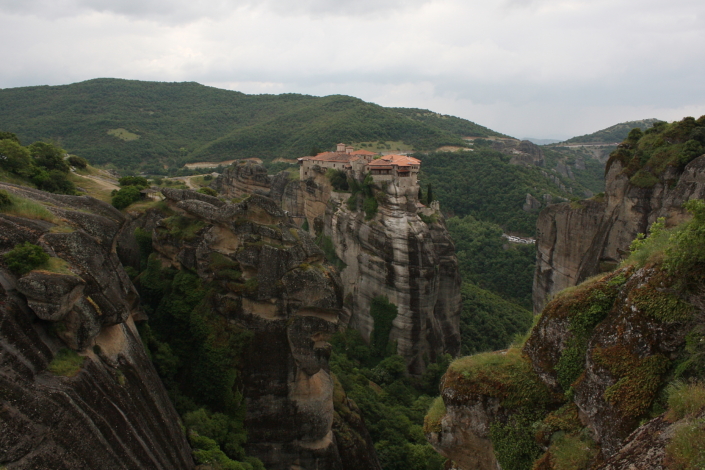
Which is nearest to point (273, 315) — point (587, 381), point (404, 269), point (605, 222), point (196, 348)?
point (196, 348)

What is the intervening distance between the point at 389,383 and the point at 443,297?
958 centimetres

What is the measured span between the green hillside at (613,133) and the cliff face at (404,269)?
141m

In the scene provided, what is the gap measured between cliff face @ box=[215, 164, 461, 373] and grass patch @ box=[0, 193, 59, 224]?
84.3ft

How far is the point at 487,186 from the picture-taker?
8212cm

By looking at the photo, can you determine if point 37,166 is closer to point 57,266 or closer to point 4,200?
point 4,200

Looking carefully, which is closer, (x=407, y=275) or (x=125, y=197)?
(x=125, y=197)

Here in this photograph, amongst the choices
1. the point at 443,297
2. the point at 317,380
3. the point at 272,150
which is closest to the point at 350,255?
the point at 443,297

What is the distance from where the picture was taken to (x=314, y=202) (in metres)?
48.5

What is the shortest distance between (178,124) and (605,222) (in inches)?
4541

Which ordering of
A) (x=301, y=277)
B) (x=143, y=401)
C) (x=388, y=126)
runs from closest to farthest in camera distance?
(x=143, y=401) → (x=301, y=277) → (x=388, y=126)

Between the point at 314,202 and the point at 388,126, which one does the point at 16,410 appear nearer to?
the point at 314,202

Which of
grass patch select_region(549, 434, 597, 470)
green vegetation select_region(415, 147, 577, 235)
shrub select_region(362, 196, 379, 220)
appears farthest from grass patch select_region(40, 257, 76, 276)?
green vegetation select_region(415, 147, 577, 235)

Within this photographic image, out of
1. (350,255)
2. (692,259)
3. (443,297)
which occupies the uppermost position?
(692,259)

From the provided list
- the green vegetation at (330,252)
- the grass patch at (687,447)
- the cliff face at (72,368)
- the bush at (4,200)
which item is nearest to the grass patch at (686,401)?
the grass patch at (687,447)
